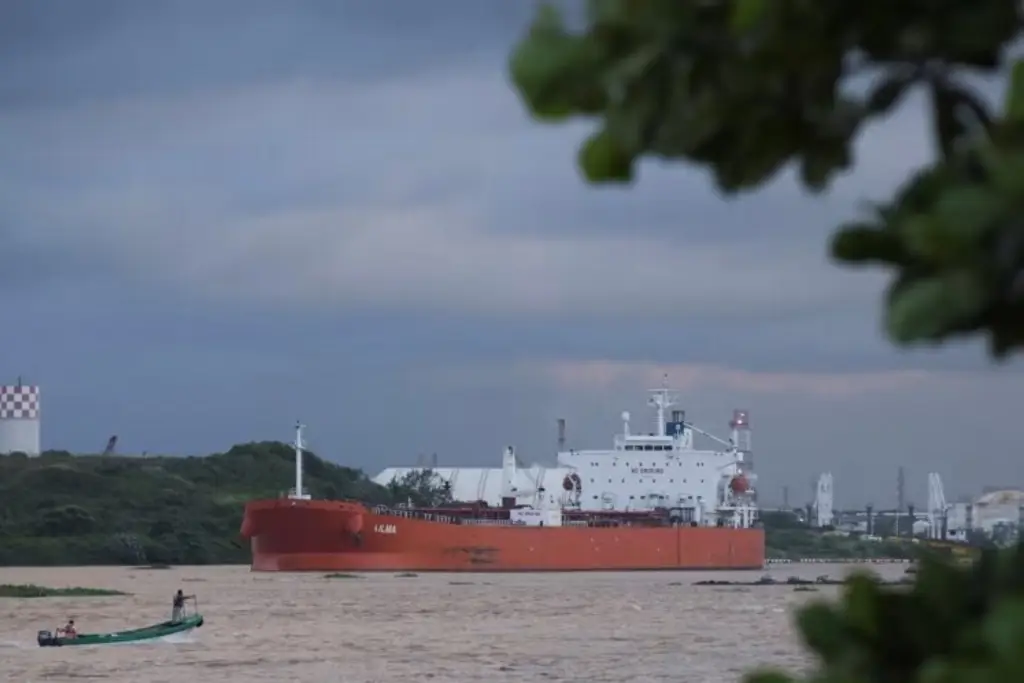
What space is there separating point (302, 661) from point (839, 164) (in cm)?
2215

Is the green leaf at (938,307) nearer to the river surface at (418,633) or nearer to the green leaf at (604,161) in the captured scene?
the green leaf at (604,161)

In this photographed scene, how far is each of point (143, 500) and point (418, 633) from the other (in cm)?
5205

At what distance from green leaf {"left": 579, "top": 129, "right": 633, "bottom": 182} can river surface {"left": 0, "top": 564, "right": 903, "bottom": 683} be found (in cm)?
1336

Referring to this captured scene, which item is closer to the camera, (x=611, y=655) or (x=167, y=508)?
(x=611, y=655)

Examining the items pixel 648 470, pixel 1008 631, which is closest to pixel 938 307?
pixel 1008 631

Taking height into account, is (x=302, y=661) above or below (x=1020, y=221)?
below

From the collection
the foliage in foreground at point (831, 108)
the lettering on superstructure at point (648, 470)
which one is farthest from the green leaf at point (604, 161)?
the lettering on superstructure at point (648, 470)

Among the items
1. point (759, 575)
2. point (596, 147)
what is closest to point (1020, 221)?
point (596, 147)

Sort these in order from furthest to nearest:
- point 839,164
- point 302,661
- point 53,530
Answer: point 53,530 → point 302,661 → point 839,164

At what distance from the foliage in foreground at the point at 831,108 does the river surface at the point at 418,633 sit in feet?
43.9

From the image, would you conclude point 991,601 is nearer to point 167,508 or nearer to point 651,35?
point 651,35

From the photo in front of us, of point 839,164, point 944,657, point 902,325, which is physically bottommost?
point 944,657

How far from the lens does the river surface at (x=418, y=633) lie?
2239cm

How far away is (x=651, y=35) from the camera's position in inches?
85.5
